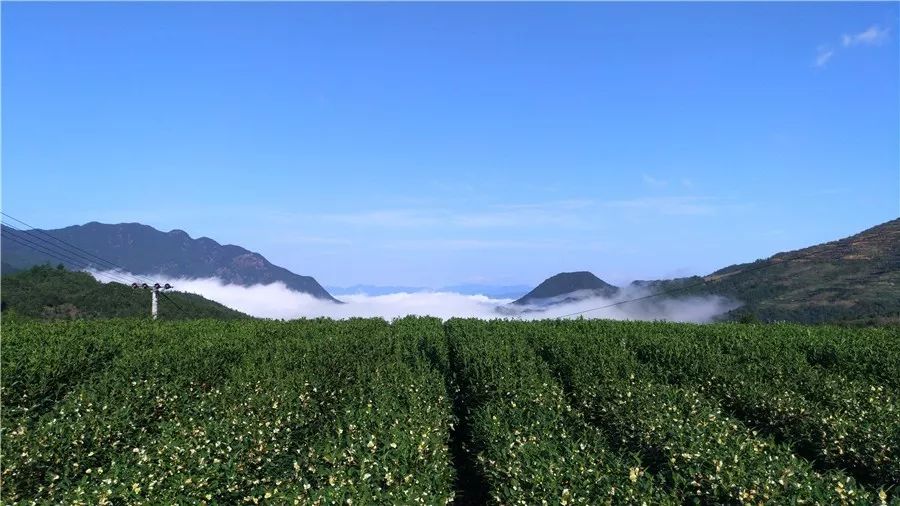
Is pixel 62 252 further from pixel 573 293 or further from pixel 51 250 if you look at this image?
pixel 573 293

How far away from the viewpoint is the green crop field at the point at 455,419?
7.36 metres

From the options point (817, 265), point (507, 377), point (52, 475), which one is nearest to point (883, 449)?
point (507, 377)

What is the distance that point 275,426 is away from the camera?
982 cm

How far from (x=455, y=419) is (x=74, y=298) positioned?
80.7m

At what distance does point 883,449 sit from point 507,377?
273 inches

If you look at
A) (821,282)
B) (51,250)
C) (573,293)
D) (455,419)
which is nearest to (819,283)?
(821,282)

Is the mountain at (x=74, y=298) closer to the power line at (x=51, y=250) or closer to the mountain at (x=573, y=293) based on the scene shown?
the power line at (x=51, y=250)

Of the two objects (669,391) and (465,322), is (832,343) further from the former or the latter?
(465,322)

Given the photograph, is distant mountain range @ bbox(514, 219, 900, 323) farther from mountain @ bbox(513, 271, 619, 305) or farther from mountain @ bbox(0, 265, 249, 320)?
mountain @ bbox(0, 265, 249, 320)

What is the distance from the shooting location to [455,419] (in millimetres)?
11008

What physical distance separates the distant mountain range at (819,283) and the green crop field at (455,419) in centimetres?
7784

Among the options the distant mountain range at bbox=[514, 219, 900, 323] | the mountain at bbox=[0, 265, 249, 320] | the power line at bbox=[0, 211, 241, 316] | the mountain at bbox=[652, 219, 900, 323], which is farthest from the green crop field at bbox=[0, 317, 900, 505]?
the mountain at bbox=[652, 219, 900, 323]

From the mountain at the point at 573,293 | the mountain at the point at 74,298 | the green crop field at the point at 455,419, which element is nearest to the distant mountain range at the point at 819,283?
the mountain at the point at 573,293

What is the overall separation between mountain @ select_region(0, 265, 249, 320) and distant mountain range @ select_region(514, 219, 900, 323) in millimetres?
89417
